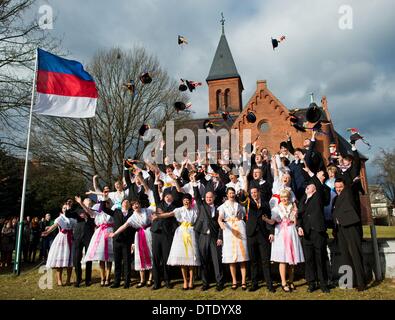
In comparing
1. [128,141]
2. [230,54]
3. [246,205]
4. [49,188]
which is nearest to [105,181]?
[128,141]

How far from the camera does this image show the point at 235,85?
52.5 m

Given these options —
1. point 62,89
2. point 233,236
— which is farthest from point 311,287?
point 62,89

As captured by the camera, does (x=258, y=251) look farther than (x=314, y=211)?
Yes

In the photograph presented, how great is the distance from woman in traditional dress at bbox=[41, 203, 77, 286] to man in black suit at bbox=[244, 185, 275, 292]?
5067mm

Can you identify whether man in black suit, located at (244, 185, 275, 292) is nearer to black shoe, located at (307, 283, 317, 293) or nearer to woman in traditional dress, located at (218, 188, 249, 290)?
woman in traditional dress, located at (218, 188, 249, 290)

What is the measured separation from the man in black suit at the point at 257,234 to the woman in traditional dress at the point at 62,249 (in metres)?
5.07

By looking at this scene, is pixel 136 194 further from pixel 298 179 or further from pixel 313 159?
pixel 313 159

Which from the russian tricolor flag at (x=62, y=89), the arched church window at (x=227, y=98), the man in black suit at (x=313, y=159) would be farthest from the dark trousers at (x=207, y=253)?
the arched church window at (x=227, y=98)

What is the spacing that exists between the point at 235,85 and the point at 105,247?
47.0 metres

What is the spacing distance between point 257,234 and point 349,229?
6.66 feet

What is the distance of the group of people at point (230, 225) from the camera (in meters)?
7.20

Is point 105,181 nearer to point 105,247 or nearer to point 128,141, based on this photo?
point 128,141

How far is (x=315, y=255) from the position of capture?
7.22 metres

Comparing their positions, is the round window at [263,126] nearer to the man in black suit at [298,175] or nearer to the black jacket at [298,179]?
the man in black suit at [298,175]
